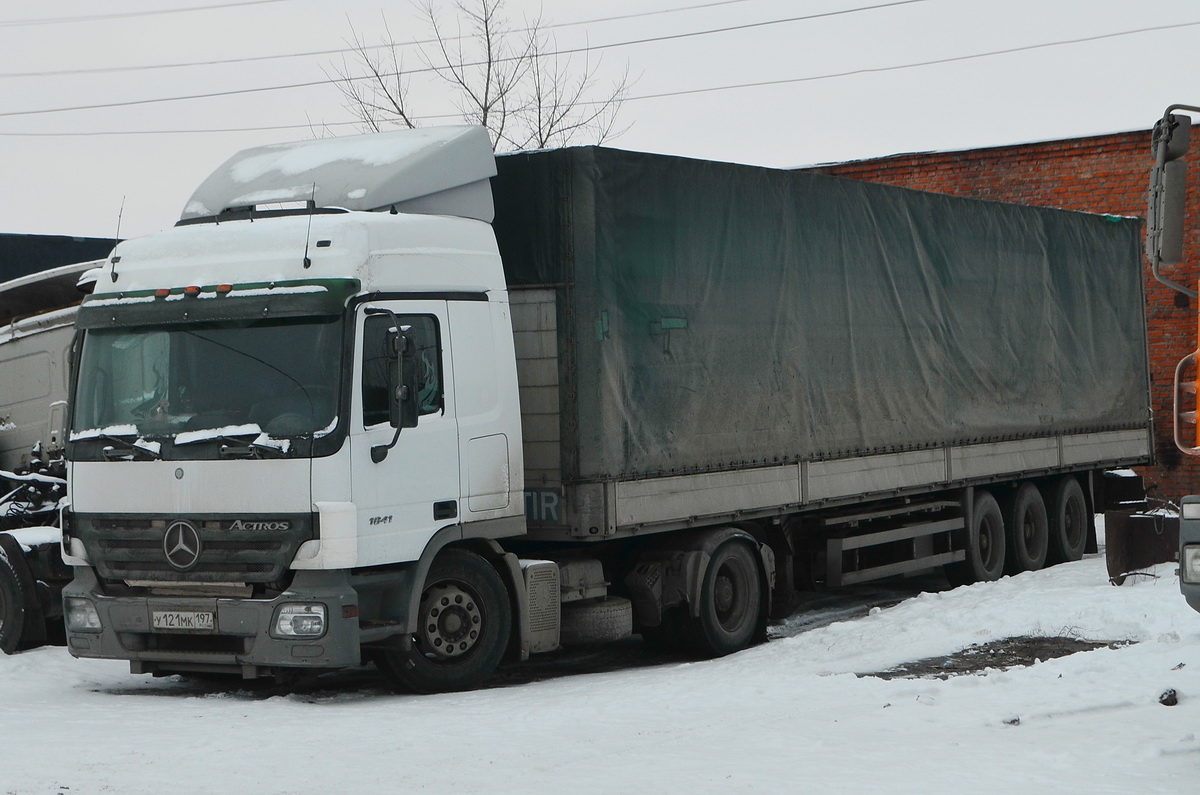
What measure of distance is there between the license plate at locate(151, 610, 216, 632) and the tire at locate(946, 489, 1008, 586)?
8.41 metres

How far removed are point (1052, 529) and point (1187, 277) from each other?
6.98 meters

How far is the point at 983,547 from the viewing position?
15.1 metres

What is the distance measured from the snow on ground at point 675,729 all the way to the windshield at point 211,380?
1634mm

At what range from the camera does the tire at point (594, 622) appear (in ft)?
33.4

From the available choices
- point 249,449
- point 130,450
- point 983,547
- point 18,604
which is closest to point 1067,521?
point 983,547

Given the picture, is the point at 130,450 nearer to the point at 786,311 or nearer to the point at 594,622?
the point at 594,622

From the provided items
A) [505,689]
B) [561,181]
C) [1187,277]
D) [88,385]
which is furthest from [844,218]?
[1187,277]

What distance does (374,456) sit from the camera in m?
8.52

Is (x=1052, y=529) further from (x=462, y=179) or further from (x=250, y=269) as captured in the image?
(x=250, y=269)

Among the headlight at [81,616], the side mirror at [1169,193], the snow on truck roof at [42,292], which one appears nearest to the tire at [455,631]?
the headlight at [81,616]

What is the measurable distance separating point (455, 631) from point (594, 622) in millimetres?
1309

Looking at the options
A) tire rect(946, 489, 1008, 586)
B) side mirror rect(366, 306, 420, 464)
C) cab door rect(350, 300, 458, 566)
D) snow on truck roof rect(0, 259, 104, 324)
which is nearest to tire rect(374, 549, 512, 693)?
cab door rect(350, 300, 458, 566)

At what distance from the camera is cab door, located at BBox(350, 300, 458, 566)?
27.9 feet

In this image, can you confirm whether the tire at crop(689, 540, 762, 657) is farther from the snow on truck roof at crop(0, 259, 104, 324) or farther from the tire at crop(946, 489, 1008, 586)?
the snow on truck roof at crop(0, 259, 104, 324)
